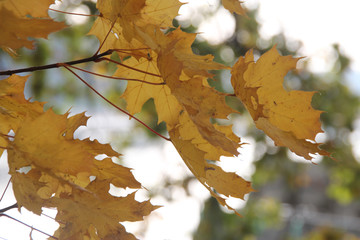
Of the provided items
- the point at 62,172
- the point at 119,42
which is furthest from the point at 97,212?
the point at 119,42

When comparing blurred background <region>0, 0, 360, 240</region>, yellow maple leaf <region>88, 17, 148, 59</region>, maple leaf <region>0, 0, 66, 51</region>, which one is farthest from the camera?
A: blurred background <region>0, 0, 360, 240</region>

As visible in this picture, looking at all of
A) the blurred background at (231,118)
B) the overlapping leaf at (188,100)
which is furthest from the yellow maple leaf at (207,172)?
the blurred background at (231,118)

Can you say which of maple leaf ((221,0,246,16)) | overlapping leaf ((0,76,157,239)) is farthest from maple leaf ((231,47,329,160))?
overlapping leaf ((0,76,157,239))

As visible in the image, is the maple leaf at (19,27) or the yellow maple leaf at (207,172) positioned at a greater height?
the maple leaf at (19,27)

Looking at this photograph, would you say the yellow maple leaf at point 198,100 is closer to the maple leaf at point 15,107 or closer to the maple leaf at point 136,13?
the maple leaf at point 136,13

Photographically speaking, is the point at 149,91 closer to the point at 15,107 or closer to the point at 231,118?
the point at 15,107

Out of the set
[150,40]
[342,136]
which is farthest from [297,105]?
[342,136]

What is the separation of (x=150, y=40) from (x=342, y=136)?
8.17ft

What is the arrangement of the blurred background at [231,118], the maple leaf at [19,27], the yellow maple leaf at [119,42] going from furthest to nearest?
the blurred background at [231,118] < the yellow maple leaf at [119,42] < the maple leaf at [19,27]

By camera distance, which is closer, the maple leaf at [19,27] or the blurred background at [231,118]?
the maple leaf at [19,27]

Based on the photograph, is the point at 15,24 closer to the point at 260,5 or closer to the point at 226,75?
the point at 226,75

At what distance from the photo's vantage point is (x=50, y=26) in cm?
29

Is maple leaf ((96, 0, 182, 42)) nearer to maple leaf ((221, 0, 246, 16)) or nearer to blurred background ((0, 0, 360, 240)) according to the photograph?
maple leaf ((221, 0, 246, 16))

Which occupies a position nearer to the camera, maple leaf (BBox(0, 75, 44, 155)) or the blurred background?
maple leaf (BBox(0, 75, 44, 155))
